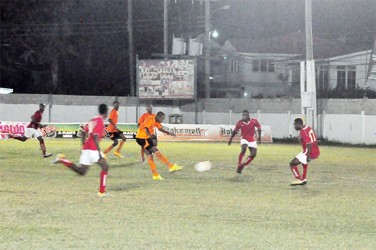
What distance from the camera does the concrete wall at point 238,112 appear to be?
125 feet

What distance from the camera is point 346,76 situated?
61625 mm

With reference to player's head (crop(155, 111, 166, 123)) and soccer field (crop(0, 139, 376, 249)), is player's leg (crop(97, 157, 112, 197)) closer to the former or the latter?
soccer field (crop(0, 139, 376, 249))

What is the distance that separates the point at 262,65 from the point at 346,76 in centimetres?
879

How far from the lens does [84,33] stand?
58.2 metres

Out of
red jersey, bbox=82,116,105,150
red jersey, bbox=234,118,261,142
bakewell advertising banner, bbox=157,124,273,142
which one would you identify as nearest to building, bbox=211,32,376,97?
bakewell advertising banner, bbox=157,124,273,142

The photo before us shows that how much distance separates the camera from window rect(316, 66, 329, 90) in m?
61.8

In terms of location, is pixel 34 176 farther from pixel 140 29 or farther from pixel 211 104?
pixel 140 29

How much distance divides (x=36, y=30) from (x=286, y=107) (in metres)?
23.0

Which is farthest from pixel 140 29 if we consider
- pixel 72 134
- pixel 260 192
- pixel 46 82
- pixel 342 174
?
pixel 260 192

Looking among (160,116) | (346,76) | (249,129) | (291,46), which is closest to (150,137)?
(160,116)

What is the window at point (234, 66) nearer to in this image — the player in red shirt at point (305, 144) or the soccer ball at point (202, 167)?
the soccer ball at point (202, 167)

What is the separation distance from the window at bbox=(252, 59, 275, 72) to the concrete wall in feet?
63.9

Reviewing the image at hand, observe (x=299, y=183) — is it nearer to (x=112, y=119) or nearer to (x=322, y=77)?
(x=112, y=119)

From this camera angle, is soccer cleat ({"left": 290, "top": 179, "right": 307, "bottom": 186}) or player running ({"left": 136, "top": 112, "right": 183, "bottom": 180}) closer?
soccer cleat ({"left": 290, "top": 179, "right": 307, "bottom": 186})
